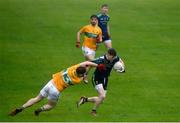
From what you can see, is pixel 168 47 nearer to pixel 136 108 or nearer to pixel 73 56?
pixel 73 56

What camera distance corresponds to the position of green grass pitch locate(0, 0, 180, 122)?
22781 millimetres

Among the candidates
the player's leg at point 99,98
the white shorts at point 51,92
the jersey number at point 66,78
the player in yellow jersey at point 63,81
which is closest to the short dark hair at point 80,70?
the player in yellow jersey at point 63,81

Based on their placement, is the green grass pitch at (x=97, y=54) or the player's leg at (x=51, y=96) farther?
the green grass pitch at (x=97, y=54)

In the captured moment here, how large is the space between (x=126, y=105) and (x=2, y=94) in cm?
454

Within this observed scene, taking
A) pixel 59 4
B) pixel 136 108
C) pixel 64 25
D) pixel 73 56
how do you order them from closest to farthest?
pixel 136 108, pixel 73 56, pixel 64 25, pixel 59 4

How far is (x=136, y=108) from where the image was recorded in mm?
22969

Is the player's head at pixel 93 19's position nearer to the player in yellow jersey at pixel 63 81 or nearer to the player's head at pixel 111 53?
the player's head at pixel 111 53

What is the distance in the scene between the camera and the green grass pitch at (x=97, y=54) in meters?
22.8

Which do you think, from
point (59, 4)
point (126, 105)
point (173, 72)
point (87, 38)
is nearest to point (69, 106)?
point (126, 105)

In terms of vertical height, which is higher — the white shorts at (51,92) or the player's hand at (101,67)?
the player's hand at (101,67)

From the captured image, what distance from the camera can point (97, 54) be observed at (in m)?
31.1

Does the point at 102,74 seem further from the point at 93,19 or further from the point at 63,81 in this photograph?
the point at 93,19

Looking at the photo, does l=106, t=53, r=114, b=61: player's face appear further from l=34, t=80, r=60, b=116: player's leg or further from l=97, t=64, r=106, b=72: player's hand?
l=34, t=80, r=60, b=116: player's leg

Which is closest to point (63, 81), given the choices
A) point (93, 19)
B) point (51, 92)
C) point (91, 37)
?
point (51, 92)
